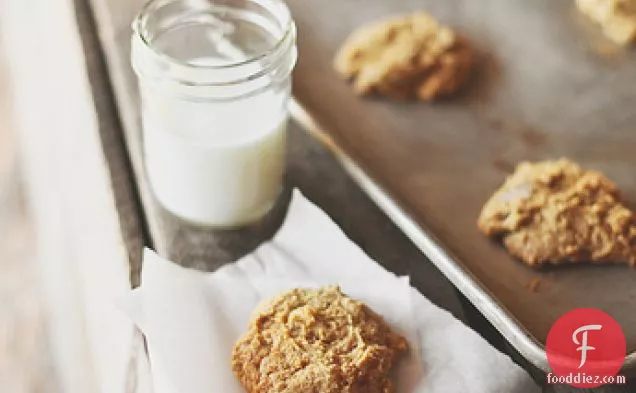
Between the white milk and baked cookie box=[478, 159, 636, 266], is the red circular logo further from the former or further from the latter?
the white milk

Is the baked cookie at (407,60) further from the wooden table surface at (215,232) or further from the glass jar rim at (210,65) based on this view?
the glass jar rim at (210,65)

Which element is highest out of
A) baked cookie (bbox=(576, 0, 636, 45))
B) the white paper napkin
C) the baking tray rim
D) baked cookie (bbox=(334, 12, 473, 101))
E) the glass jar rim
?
the glass jar rim

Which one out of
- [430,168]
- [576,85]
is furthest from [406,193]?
[576,85]

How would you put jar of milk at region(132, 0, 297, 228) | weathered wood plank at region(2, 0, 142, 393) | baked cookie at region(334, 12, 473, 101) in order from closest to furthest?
jar of milk at region(132, 0, 297, 228)
weathered wood plank at region(2, 0, 142, 393)
baked cookie at region(334, 12, 473, 101)

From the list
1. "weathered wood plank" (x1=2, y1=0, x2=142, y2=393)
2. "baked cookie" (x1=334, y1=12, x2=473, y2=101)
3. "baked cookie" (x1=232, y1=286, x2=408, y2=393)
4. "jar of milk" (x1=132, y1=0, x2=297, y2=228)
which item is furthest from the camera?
"baked cookie" (x1=334, y1=12, x2=473, y2=101)

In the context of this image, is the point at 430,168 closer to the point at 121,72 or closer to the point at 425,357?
the point at 425,357

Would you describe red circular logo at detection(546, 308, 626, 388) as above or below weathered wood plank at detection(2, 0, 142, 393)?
above

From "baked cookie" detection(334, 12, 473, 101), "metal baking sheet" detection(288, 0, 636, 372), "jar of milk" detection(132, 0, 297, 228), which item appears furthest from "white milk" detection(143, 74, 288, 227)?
"baked cookie" detection(334, 12, 473, 101)
